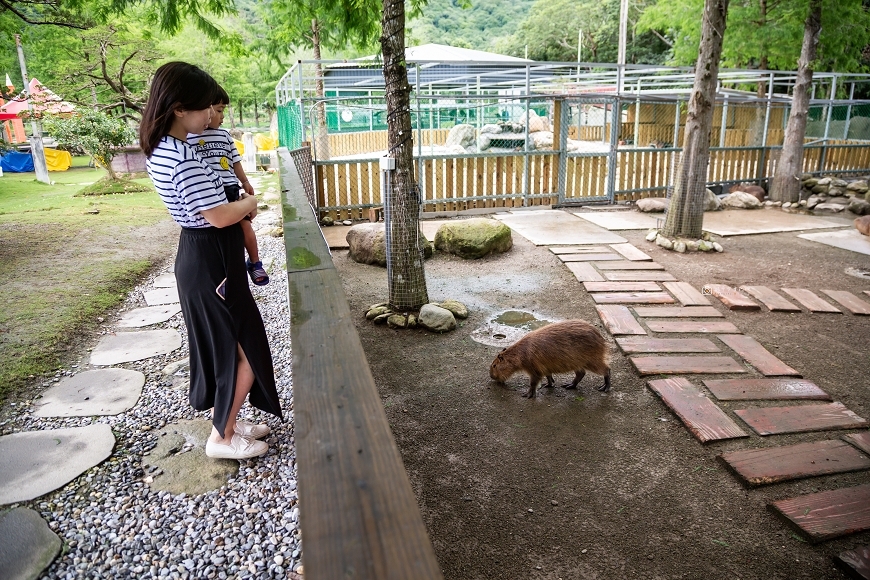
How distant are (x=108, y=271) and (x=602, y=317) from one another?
5.60 meters

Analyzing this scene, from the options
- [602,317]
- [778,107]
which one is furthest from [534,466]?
[778,107]

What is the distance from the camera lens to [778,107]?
46.1 ft

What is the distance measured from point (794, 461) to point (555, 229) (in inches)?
244

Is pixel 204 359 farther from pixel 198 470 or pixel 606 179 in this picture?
pixel 606 179

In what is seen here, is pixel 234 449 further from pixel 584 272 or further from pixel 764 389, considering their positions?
pixel 584 272

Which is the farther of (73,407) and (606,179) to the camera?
(606,179)

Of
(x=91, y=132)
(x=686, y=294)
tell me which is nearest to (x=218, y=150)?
(x=686, y=294)

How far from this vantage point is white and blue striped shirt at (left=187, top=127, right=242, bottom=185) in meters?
2.50

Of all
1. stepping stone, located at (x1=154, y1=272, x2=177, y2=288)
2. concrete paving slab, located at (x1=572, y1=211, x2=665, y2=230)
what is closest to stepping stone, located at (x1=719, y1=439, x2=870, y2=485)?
stepping stone, located at (x1=154, y1=272, x2=177, y2=288)

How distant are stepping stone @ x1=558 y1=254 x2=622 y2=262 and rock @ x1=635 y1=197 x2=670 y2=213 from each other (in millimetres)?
3750

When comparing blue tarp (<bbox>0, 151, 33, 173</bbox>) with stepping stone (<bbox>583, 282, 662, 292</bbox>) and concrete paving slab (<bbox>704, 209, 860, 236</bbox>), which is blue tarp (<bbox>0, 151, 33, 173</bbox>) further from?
concrete paving slab (<bbox>704, 209, 860, 236</bbox>)

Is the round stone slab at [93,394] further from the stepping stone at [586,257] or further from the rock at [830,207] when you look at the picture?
the rock at [830,207]

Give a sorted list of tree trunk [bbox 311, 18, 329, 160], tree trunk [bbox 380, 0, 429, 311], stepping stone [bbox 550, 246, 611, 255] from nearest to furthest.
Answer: tree trunk [bbox 380, 0, 429, 311] → stepping stone [bbox 550, 246, 611, 255] → tree trunk [bbox 311, 18, 329, 160]

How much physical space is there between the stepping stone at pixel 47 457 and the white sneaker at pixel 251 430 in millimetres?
694
